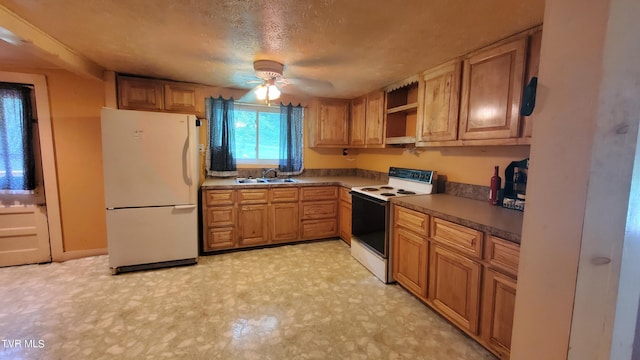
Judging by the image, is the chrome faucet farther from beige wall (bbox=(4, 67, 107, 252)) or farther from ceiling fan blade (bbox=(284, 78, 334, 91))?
beige wall (bbox=(4, 67, 107, 252))

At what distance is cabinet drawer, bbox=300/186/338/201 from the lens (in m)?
3.65

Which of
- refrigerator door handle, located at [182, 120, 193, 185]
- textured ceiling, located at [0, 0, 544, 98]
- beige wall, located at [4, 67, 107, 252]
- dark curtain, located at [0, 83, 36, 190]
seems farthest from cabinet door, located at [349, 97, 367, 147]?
dark curtain, located at [0, 83, 36, 190]

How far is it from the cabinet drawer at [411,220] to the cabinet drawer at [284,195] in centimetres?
147

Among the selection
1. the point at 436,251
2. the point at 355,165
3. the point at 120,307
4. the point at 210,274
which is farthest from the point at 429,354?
the point at 355,165

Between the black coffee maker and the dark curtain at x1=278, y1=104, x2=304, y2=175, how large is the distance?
2695 mm

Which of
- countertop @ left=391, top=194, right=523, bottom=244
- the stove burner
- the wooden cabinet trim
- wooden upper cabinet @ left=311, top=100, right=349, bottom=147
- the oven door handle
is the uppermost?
wooden upper cabinet @ left=311, top=100, right=349, bottom=147

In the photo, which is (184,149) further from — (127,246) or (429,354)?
(429,354)

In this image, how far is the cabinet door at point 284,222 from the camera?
3.56m

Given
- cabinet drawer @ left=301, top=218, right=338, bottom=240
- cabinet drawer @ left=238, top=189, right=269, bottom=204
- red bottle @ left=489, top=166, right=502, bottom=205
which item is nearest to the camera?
red bottle @ left=489, top=166, right=502, bottom=205

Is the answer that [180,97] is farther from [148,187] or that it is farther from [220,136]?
[148,187]

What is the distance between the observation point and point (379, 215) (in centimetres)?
275

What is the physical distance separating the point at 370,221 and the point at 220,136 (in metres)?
2.28

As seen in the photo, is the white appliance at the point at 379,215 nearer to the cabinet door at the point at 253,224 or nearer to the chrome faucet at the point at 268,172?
the cabinet door at the point at 253,224

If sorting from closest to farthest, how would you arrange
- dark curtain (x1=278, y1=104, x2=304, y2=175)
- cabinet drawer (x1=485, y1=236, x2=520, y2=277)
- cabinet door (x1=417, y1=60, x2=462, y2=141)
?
cabinet drawer (x1=485, y1=236, x2=520, y2=277) → cabinet door (x1=417, y1=60, x2=462, y2=141) → dark curtain (x1=278, y1=104, x2=304, y2=175)
